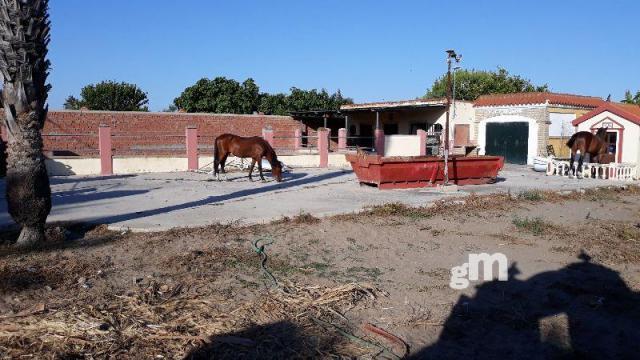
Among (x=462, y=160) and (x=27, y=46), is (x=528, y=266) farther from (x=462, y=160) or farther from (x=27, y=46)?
(x=462, y=160)

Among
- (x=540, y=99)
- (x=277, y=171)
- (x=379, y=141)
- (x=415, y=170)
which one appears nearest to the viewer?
(x=415, y=170)

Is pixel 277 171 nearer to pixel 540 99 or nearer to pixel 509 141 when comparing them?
pixel 509 141

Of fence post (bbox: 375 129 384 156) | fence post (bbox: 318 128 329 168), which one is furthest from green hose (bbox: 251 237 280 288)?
fence post (bbox: 375 129 384 156)

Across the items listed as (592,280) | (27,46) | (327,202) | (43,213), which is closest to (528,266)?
(592,280)

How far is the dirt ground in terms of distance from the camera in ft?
14.5

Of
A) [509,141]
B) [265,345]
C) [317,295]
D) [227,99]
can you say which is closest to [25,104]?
[317,295]

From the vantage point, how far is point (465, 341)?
15.2 ft

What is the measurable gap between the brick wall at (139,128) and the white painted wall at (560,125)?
576 inches

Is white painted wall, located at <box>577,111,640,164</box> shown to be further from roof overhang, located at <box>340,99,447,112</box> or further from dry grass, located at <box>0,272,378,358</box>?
dry grass, located at <box>0,272,378,358</box>

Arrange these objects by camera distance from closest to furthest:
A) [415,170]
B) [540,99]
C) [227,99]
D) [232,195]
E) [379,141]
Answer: [232,195]
[415,170]
[540,99]
[379,141]
[227,99]

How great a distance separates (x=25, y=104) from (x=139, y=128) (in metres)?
23.7

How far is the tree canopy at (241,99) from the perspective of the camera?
4362cm

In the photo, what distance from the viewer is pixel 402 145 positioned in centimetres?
2788

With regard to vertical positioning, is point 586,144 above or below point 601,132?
below
